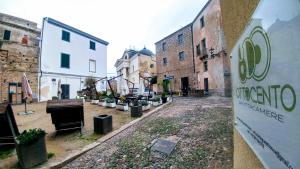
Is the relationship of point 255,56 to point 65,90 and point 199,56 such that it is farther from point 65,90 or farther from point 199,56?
point 65,90

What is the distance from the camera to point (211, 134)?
175 inches

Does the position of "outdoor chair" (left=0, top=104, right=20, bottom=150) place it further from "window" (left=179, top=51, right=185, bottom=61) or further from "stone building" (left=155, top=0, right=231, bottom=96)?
"window" (left=179, top=51, right=185, bottom=61)

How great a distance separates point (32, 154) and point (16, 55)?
15940 mm

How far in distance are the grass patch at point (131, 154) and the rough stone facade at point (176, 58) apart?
17.1 meters

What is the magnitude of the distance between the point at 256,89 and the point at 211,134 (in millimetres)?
3631

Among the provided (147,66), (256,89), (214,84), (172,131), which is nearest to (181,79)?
(214,84)

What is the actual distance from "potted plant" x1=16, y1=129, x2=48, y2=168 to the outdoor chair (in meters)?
1.26

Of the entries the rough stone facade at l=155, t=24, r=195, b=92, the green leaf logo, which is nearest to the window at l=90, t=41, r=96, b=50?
the rough stone facade at l=155, t=24, r=195, b=92

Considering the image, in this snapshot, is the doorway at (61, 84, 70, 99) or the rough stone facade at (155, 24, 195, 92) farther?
the rough stone facade at (155, 24, 195, 92)

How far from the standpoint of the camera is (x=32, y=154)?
3.43 m

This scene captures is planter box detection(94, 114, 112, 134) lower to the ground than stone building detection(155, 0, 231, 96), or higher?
lower

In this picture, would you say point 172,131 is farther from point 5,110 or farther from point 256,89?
point 5,110

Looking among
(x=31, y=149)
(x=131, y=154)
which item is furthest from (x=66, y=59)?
(x=131, y=154)

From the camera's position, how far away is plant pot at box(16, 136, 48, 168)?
333 centimetres
